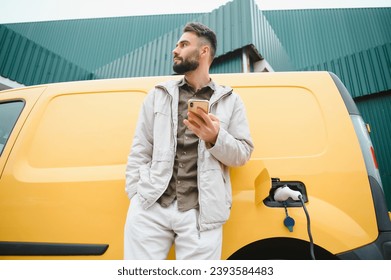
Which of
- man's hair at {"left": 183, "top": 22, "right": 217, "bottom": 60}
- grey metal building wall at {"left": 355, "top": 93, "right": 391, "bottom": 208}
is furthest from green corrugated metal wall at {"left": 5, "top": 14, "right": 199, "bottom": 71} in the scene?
man's hair at {"left": 183, "top": 22, "right": 217, "bottom": 60}

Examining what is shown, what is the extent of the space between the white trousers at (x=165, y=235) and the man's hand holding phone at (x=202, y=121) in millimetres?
366

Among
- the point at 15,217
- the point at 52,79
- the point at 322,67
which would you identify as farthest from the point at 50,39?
the point at 15,217

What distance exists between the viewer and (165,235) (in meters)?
→ 1.07

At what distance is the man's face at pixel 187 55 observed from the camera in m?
1.39

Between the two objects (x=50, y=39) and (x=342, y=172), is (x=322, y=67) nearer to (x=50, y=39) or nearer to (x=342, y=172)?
(x=342, y=172)

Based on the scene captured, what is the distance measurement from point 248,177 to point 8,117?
5.81 feet

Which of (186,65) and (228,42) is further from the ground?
(228,42)

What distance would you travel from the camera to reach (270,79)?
5.00 ft

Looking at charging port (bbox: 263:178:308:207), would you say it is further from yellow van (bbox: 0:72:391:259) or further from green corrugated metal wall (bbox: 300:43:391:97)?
green corrugated metal wall (bbox: 300:43:391:97)

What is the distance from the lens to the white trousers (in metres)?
1.02

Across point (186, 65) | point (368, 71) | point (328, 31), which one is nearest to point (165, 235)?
point (186, 65)

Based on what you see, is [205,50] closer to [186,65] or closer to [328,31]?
[186,65]

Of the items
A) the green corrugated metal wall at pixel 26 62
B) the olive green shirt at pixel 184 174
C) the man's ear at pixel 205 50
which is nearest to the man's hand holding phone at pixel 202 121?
the olive green shirt at pixel 184 174

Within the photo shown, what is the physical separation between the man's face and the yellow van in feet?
0.81
